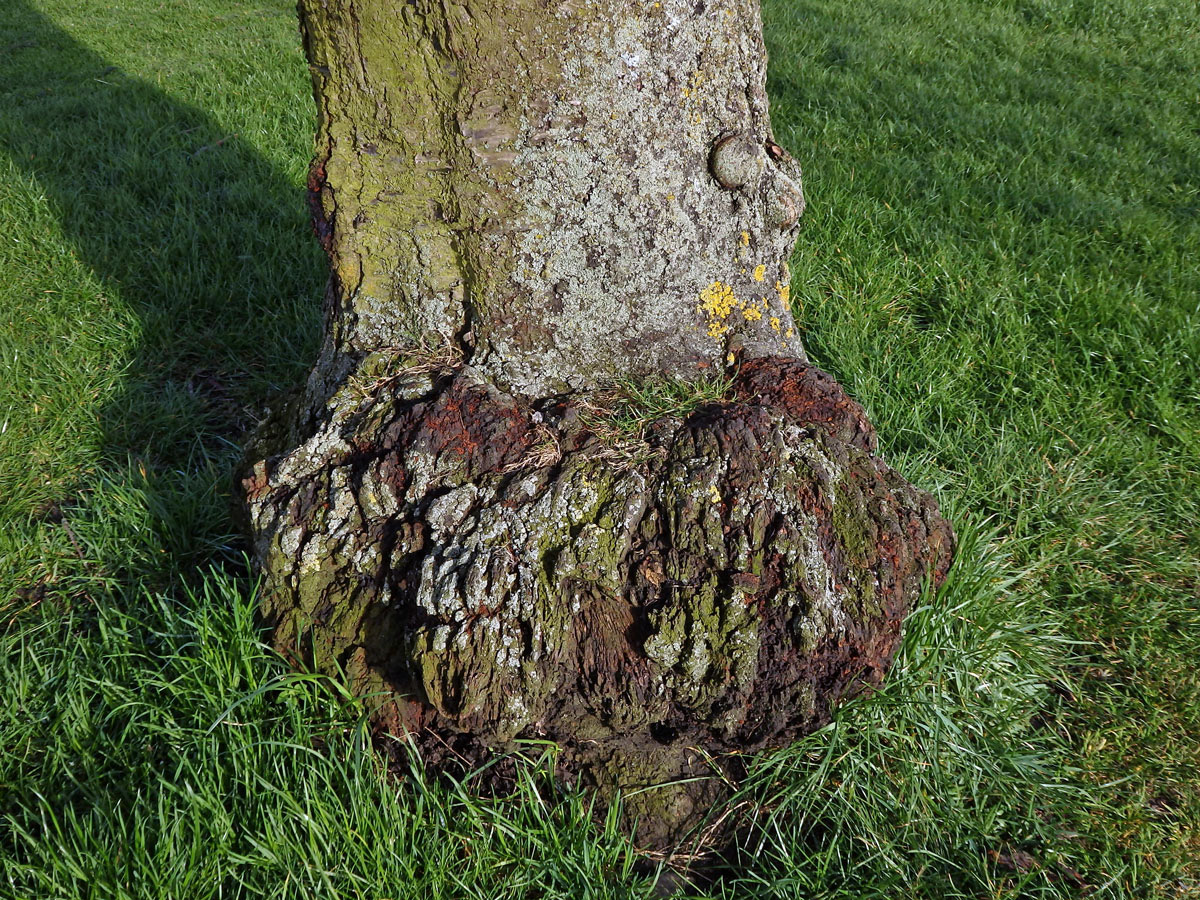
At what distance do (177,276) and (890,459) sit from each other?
10.8 feet

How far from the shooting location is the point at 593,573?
75.3 inches

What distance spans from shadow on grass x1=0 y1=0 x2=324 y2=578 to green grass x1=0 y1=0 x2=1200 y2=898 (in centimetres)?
2

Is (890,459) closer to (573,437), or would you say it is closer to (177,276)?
(573,437)

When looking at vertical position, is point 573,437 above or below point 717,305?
below

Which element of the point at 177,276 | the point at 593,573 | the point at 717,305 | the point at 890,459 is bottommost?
the point at 890,459

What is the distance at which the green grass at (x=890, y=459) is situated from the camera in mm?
1868

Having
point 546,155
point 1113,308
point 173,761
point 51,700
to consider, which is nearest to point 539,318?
point 546,155

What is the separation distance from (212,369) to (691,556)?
2631 mm

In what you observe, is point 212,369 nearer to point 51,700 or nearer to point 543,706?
point 51,700

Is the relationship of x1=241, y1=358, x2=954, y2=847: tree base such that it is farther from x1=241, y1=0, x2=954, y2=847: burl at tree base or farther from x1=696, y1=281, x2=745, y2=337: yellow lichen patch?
x1=696, y1=281, x2=745, y2=337: yellow lichen patch

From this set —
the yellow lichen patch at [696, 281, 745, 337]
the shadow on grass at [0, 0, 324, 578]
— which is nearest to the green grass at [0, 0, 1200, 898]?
the shadow on grass at [0, 0, 324, 578]

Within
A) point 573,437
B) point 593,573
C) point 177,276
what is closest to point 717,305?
point 573,437

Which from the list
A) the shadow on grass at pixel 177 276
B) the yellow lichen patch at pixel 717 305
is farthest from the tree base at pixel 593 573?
the shadow on grass at pixel 177 276

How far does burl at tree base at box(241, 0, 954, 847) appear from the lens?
1.89 m
